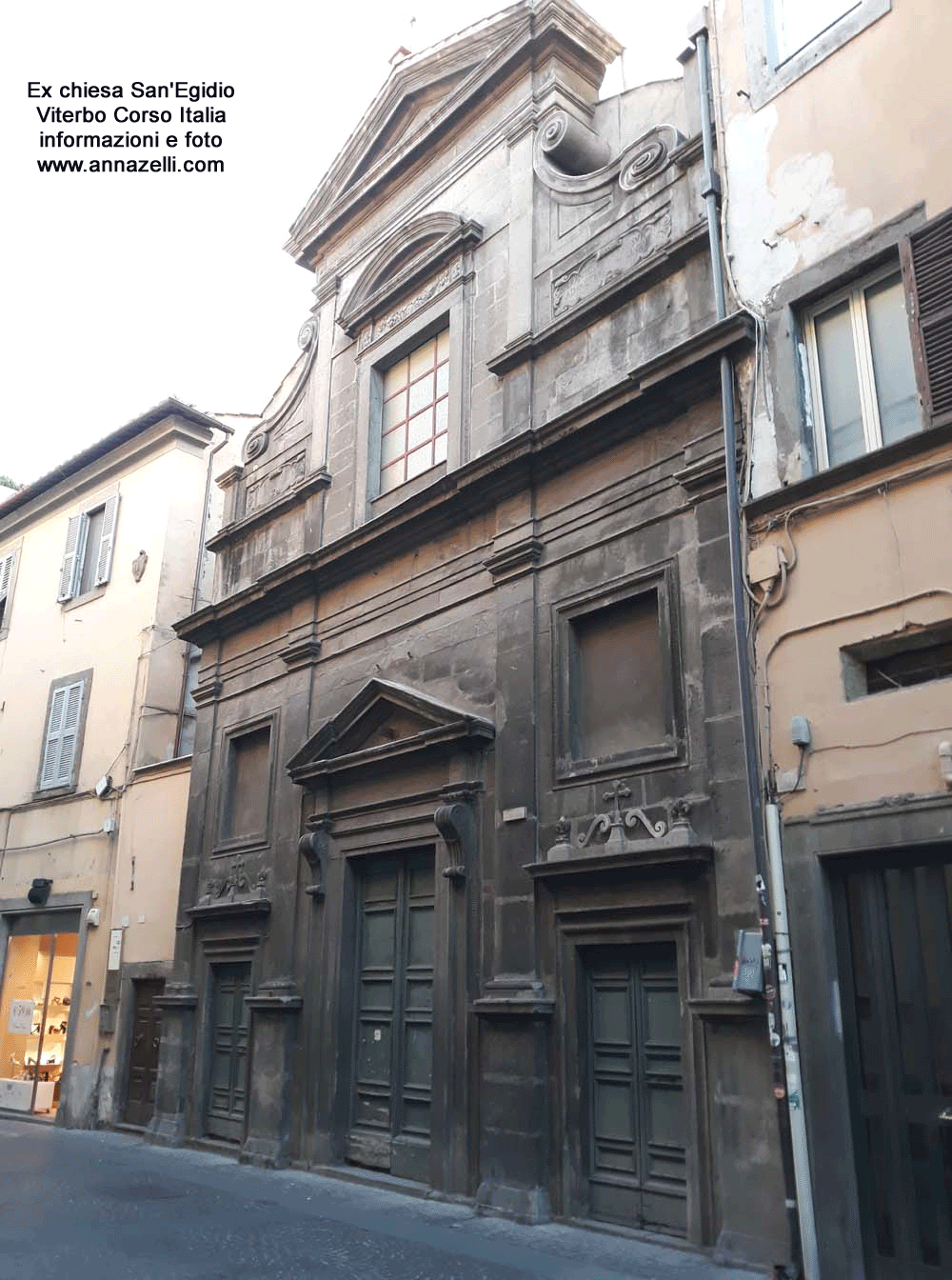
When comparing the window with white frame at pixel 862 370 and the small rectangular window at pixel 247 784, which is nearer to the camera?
the window with white frame at pixel 862 370

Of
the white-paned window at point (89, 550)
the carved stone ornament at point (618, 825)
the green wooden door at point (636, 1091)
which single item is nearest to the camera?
the green wooden door at point (636, 1091)

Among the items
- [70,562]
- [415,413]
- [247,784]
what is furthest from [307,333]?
[70,562]

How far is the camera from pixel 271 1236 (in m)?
8.14

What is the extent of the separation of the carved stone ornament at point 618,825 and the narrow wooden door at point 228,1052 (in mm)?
5615

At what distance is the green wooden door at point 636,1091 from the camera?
787cm

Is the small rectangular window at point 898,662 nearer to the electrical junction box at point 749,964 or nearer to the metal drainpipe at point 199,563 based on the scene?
the electrical junction box at point 749,964

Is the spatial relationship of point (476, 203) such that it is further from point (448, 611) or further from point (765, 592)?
point (765, 592)

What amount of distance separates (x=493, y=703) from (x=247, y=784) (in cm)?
485

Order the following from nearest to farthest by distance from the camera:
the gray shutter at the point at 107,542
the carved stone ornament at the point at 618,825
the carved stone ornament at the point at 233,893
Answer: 1. the carved stone ornament at the point at 618,825
2. the carved stone ornament at the point at 233,893
3. the gray shutter at the point at 107,542

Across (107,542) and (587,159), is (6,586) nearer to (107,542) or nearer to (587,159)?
(107,542)

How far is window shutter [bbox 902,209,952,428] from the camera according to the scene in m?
6.94

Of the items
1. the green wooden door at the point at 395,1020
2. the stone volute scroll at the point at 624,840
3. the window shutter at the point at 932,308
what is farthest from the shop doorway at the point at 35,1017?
the window shutter at the point at 932,308

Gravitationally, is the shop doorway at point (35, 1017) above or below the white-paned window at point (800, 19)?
below

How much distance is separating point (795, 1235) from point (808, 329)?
595 cm
